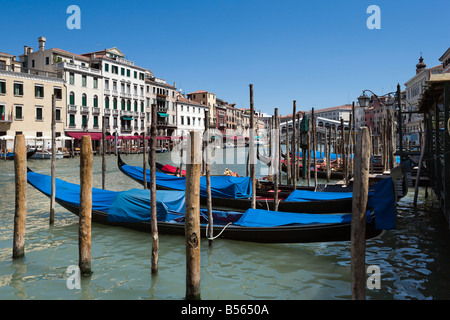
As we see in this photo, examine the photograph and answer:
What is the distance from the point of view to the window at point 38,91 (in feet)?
91.6

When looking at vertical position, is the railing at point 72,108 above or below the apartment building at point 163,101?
below

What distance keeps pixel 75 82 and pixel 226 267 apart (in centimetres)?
3020

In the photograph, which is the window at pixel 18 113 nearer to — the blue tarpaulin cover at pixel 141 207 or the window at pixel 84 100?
the window at pixel 84 100

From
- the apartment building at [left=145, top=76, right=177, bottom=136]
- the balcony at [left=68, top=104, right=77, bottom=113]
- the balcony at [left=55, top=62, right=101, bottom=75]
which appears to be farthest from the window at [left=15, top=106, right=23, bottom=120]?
the apartment building at [left=145, top=76, right=177, bottom=136]

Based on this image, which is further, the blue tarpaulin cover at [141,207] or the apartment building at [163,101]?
the apartment building at [163,101]

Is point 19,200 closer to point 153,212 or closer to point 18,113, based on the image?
point 153,212

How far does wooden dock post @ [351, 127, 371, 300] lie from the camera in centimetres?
291

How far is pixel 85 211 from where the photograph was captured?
175 inches

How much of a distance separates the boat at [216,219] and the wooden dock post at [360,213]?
2.06 meters

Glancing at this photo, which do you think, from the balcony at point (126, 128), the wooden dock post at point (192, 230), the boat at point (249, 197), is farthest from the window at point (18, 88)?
the wooden dock post at point (192, 230)

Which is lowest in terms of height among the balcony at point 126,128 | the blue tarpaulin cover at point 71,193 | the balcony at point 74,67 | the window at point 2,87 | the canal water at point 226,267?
the canal water at point 226,267

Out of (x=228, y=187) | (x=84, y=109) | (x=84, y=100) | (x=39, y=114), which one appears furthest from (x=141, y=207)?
(x=84, y=100)

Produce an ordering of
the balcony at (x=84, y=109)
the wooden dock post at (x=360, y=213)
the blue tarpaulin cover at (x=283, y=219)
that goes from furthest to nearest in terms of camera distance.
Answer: the balcony at (x=84, y=109)
the blue tarpaulin cover at (x=283, y=219)
the wooden dock post at (x=360, y=213)
